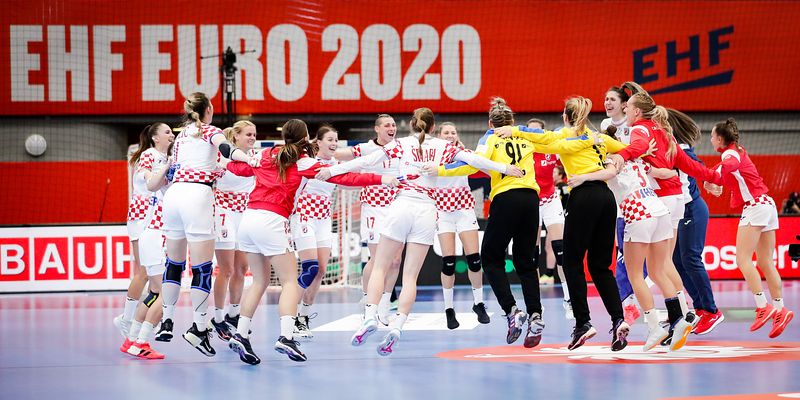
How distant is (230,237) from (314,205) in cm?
150

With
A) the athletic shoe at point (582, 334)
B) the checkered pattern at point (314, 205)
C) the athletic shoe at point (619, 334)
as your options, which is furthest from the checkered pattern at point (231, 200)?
the athletic shoe at point (619, 334)

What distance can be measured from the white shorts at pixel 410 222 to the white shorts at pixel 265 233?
88 centimetres

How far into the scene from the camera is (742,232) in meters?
8.33

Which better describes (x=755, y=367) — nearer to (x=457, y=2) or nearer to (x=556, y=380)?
(x=556, y=380)

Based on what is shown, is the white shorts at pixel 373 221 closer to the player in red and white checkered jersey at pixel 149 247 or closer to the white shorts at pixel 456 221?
the white shorts at pixel 456 221

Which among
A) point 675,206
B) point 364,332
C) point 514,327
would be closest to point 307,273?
point 364,332

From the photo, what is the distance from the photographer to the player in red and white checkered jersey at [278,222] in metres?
6.61

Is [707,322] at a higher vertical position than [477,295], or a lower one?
lower

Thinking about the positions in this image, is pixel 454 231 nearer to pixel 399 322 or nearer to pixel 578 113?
pixel 399 322

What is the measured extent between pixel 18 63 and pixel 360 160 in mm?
17473

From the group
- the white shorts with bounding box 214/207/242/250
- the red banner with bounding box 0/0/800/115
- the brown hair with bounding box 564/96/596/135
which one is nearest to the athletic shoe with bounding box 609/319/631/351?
the brown hair with bounding box 564/96/596/135

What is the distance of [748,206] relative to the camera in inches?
325

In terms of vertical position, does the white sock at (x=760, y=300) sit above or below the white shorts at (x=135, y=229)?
below

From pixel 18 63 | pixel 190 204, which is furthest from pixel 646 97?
pixel 18 63
